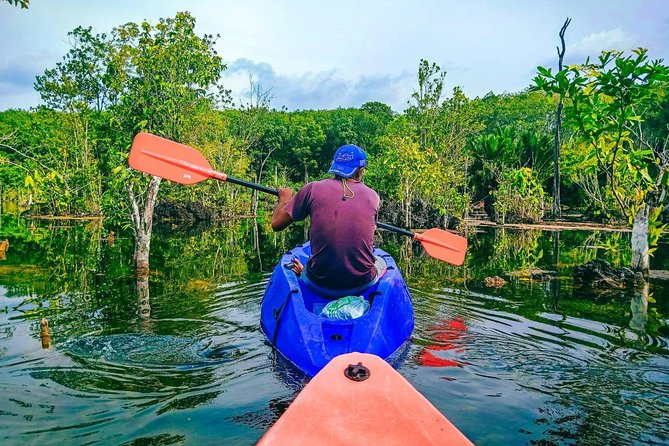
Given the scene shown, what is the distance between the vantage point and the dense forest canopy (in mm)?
7398

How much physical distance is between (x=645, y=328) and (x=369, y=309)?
318cm

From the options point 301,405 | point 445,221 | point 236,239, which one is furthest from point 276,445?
point 445,221

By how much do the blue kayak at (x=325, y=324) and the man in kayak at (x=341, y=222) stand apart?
0.74 ft

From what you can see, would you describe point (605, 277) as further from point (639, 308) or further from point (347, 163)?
point (347, 163)

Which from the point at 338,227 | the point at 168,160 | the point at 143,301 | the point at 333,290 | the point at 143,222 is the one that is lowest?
the point at 143,301

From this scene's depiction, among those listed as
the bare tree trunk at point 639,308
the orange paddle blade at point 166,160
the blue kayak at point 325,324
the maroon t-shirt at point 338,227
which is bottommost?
the bare tree trunk at point 639,308

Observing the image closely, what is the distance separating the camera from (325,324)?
3.73m

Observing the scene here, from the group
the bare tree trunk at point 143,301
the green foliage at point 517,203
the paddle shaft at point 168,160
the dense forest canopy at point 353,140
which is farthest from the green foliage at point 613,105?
the green foliage at point 517,203

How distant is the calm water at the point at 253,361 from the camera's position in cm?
299

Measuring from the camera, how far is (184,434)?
2854 millimetres

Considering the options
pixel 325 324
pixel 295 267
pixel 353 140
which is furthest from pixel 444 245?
pixel 353 140

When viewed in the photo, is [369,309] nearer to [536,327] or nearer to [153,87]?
[536,327]

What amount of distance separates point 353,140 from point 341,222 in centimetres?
3748

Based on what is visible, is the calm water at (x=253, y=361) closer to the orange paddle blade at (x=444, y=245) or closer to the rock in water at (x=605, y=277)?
the rock in water at (x=605, y=277)
